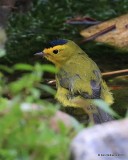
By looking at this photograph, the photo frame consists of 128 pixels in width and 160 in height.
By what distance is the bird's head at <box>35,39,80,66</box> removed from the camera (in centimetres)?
780

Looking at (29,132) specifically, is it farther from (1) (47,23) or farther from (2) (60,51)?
(1) (47,23)

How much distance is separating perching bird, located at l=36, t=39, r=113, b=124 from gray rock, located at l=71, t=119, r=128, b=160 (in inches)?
115

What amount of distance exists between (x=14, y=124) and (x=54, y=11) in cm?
768

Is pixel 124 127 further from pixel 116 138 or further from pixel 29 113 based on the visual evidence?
pixel 29 113

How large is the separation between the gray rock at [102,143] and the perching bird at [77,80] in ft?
9.62

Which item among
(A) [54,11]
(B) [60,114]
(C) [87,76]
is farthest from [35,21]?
(B) [60,114]

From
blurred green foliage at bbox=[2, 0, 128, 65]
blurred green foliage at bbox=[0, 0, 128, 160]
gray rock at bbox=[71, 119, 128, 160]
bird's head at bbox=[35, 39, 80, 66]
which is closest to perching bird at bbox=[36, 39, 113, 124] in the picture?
bird's head at bbox=[35, 39, 80, 66]

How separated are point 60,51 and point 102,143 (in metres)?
4.90

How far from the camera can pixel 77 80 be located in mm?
7191

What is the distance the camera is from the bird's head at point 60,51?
307 inches

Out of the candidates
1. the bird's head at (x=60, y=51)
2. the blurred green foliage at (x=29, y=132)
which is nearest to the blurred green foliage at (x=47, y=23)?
the bird's head at (x=60, y=51)

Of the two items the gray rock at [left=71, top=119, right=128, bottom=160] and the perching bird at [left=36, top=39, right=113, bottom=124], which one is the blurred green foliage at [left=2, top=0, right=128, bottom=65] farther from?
the gray rock at [left=71, top=119, right=128, bottom=160]

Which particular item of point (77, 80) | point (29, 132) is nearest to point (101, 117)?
point (77, 80)

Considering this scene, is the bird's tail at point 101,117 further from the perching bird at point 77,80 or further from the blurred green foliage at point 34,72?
the blurred green foliage at point 34,72
